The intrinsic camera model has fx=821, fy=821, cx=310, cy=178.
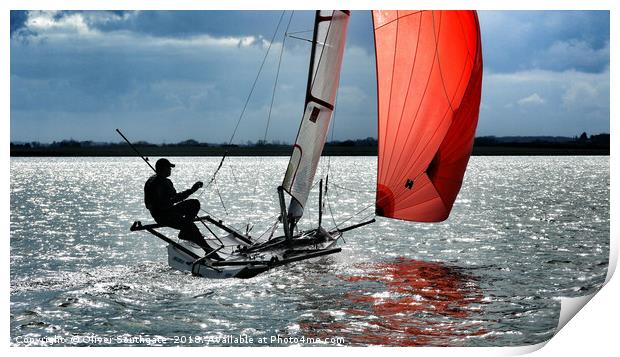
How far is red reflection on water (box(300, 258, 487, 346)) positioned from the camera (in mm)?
8430

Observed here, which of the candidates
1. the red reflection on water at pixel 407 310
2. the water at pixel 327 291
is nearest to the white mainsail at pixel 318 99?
the water at pixel 327 291

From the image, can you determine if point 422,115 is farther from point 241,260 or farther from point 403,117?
point 241,260

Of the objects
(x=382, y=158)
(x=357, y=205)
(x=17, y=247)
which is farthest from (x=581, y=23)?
(x=357, y=205)

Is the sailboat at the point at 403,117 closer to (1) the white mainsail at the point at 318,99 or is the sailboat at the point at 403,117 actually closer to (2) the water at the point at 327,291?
(1) the white mainsail at the point at 318,99

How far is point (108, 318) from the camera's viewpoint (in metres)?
9.13

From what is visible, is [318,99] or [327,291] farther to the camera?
[318,99]

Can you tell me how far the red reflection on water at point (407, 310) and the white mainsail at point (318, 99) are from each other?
1612mm

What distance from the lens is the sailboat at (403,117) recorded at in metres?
10.9

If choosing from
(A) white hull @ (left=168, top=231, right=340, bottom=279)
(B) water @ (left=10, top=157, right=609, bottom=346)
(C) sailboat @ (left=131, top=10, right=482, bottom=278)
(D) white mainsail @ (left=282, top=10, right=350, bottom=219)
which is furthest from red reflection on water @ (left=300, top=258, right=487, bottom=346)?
(D) white mainsail @ (left=282, top=10, right=350, bottom=219)

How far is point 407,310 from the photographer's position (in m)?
9.52

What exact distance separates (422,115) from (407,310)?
2.95 meters

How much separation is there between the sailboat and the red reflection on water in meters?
0.89

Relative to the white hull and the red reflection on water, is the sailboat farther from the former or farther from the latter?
the red reflection on water

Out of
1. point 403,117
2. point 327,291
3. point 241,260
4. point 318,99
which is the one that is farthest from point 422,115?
point 241,260
